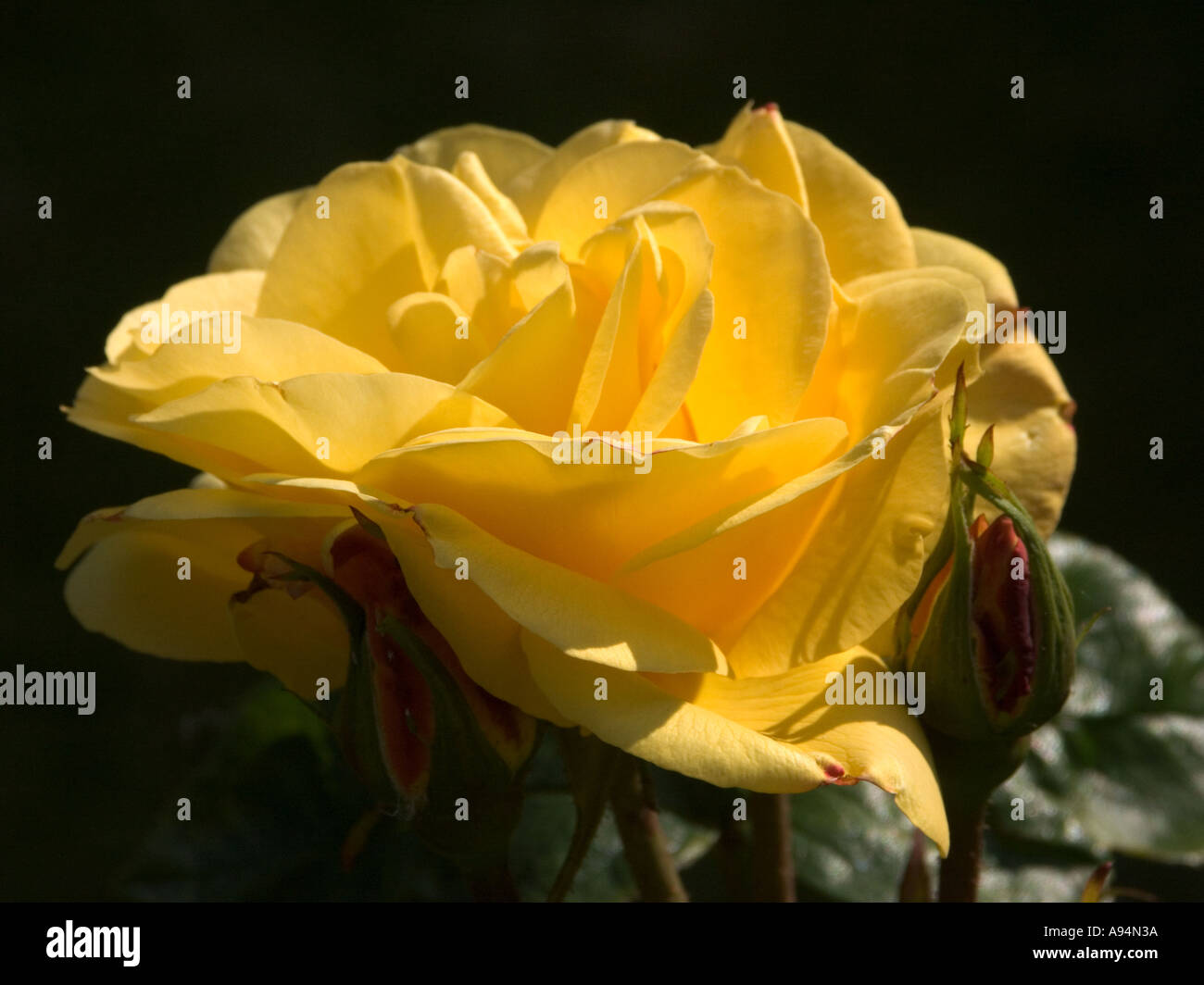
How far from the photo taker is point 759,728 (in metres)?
0.31

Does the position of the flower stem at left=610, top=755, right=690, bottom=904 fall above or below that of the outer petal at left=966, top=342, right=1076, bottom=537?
below

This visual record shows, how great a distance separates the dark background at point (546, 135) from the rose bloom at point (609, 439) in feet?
2.47

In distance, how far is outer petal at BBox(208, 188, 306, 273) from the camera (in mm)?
443

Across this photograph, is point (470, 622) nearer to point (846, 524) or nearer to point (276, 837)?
point (846, 524)

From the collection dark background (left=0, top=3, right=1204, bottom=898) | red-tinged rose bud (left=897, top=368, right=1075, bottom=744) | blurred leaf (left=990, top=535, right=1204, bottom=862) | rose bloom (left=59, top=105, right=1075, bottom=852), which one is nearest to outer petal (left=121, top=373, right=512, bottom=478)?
rose bloom (left=59, top=105, right=1075, bottom=852)

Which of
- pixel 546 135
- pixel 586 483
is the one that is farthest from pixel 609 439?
pixel 546 135

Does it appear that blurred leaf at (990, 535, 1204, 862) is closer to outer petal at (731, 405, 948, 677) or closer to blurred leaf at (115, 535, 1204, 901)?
blurred leaf at (115, 535, 1204, 901)

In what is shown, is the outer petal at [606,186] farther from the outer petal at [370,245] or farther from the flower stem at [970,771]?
the flower stem at [970,771]

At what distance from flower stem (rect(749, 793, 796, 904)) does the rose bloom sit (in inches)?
3.4

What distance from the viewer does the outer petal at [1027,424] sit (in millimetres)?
382

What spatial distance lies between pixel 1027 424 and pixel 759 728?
137mm

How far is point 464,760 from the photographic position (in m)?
0.33
